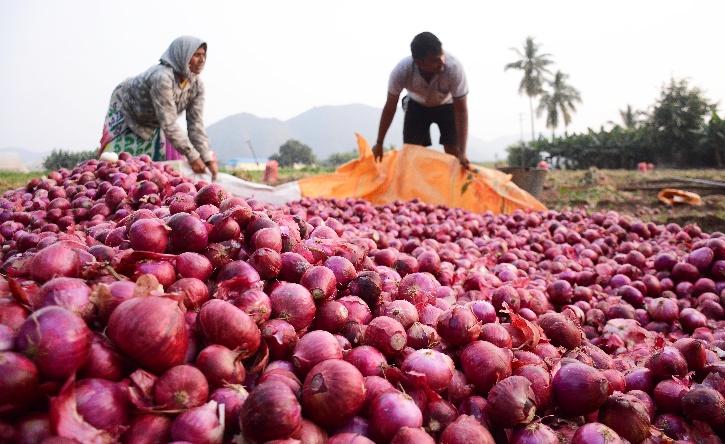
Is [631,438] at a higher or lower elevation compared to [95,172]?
lower

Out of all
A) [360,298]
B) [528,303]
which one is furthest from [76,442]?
[528,303]

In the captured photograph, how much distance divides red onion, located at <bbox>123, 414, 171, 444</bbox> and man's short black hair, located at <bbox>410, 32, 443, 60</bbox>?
5.48m

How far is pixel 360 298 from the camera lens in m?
1.74

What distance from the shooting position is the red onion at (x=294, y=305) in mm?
1487

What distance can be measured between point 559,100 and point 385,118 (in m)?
59.2

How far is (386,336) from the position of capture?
150 cm

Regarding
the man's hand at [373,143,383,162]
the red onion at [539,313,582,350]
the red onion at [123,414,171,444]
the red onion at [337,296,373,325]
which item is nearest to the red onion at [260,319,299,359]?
the red onion at [337,296,373,325]

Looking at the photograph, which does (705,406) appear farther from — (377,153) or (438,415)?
A: (377,153)

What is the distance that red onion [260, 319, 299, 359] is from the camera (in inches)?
54.6

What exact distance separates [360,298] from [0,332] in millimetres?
1051

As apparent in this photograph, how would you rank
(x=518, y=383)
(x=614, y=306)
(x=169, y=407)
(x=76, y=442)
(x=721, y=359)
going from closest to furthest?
(x=76, y=442) < (x=169, y=407) < (x=518, y=383) < (x=721, y=359) < (x=614, y=306)

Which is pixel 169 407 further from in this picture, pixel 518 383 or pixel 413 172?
pixel 413 172

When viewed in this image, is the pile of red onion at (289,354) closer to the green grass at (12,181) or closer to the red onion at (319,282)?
the red onion at (319,282)

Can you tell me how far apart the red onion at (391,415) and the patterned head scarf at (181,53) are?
5.42 m
